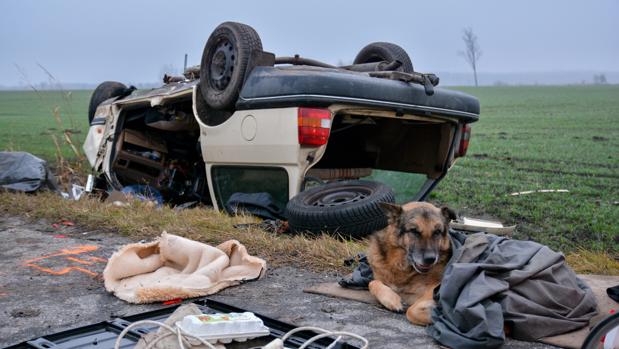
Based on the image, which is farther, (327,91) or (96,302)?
(327,91)

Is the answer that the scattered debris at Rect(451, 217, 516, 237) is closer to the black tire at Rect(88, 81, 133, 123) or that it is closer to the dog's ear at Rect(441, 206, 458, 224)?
Answer: the dog's ear at Rect(441, 206, 458, 224)

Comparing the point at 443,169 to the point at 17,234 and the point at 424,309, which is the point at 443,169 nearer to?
the point at 424,309

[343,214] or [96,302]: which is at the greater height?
[343,214]

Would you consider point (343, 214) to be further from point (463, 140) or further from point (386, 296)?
point (463, 140)

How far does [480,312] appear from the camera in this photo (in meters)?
3.29

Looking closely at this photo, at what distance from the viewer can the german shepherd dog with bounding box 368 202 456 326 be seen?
13.0 feet

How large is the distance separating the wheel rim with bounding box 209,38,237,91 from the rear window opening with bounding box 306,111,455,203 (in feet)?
4.34

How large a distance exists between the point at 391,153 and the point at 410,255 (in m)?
4.30

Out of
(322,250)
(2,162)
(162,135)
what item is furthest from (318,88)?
(2,162)

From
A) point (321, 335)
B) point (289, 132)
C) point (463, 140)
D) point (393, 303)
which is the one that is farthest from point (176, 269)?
point (463, 140)

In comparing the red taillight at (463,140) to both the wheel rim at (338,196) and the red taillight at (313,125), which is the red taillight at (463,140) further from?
the red taillight at (313,125)

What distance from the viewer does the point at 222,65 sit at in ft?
22.7

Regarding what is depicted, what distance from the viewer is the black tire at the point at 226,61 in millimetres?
6590

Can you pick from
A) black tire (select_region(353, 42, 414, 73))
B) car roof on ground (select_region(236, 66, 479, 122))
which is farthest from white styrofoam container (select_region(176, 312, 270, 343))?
black tire (select_region(353, 42, 414, 73))
